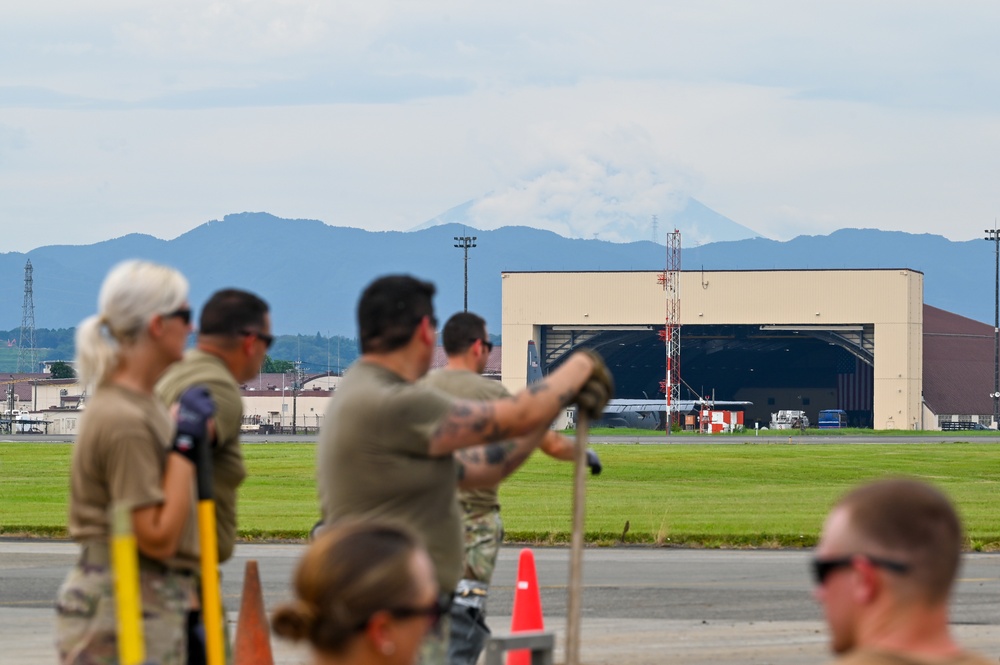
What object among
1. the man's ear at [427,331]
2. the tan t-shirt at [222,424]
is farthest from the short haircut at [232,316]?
the man's ear at [427,331]

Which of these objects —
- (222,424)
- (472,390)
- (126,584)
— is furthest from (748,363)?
(126,584)

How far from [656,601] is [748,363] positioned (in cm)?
9882

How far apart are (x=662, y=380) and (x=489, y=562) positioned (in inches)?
3906

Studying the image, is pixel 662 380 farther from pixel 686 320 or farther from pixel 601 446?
pixel 601 446

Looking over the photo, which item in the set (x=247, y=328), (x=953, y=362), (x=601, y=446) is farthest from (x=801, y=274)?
(x=247, y=328)

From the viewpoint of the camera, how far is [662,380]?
10662cm

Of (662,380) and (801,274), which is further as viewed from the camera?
(662,380)

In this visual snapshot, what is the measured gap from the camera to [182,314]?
480 centimetres

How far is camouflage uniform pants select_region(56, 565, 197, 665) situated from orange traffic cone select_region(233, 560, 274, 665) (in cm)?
426

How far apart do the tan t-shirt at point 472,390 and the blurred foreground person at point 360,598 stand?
5.02 meters

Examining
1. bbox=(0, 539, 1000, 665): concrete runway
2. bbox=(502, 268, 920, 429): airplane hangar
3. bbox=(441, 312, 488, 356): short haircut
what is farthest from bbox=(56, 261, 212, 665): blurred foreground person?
bbox=(502, 268, 920, 429): airplane hangar

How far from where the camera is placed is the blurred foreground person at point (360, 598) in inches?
113

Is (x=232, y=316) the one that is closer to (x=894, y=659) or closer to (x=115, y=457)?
(x=115, y=457)

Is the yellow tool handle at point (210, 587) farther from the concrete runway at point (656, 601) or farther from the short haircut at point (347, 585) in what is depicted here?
the concrete runway at point (656, 601)
